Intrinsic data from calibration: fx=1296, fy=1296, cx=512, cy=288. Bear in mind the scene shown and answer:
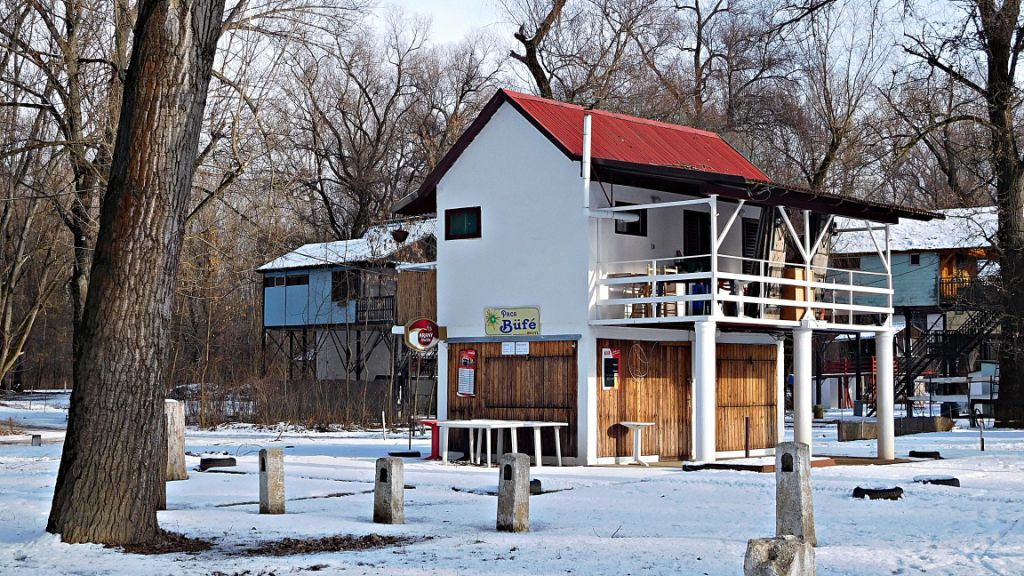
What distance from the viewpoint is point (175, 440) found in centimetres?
2055

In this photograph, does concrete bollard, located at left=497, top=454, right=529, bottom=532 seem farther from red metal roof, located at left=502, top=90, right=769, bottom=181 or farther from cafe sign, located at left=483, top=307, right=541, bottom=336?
red metal roof, located at left=502, top=90, right=769, bottom=181

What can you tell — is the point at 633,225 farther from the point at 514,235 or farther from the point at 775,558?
the point at 775,558

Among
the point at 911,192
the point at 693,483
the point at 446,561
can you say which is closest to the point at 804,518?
the point at 446,561

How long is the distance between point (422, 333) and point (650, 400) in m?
5.03

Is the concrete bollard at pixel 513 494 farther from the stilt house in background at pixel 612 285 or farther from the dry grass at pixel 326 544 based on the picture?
the stilt house in background at pixel 612 285

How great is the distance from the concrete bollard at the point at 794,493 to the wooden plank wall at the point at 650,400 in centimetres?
1227

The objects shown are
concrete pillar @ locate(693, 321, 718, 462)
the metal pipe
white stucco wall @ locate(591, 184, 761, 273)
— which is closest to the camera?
concrete pillar @ locate(693, 321, 718, 462)

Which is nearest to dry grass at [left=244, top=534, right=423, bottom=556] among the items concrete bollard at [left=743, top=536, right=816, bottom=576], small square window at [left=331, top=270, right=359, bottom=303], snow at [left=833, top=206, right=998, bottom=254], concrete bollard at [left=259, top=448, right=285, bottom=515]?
concrete bollard at [left=259, top=448, right=285, bottom=515]

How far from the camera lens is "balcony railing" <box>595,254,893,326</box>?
2419 cm

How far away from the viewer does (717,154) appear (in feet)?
101

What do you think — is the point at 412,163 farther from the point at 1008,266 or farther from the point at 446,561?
the point at 446,561

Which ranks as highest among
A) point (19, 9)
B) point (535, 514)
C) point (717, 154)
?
point (19, 9)

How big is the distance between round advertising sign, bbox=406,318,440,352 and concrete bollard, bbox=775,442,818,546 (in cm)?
1491

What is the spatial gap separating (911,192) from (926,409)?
12.9 meters
